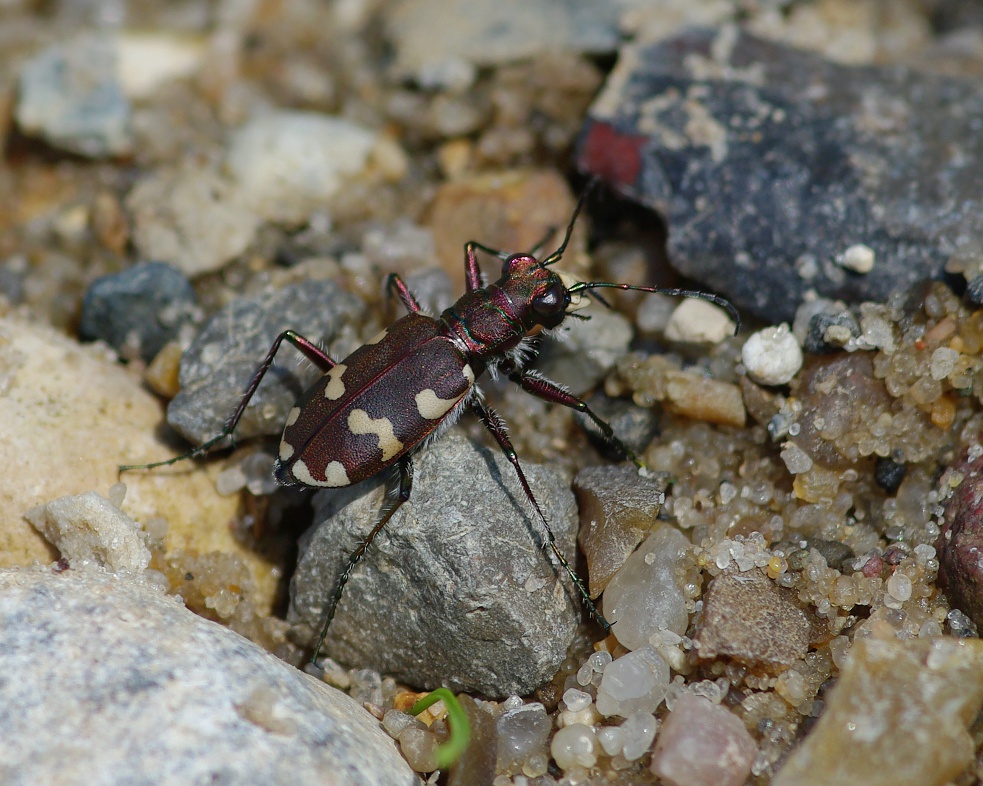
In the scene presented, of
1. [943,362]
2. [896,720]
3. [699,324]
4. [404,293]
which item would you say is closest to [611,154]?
[699,324]

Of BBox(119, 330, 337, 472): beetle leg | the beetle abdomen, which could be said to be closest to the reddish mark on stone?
the beetle abdomen

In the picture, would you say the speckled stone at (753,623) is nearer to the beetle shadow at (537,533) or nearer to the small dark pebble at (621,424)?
the beetle shadow at (537,533)

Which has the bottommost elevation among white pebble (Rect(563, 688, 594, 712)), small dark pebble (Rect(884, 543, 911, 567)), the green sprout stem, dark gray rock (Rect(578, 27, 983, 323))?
white pebble (Rect(563, 688, 594, 712))

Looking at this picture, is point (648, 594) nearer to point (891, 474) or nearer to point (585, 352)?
point (891, 474)

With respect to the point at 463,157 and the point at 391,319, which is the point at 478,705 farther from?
the point at 463,157

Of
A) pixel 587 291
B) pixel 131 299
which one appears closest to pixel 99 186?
pixel 131 299

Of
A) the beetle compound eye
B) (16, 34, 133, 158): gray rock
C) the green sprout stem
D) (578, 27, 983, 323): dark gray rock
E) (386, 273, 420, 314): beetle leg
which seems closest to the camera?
the green sprout stem

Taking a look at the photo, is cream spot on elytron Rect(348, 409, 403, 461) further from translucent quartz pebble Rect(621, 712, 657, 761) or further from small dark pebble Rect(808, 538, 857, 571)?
small dark pebble Rect(808, 538, 857, 571)
